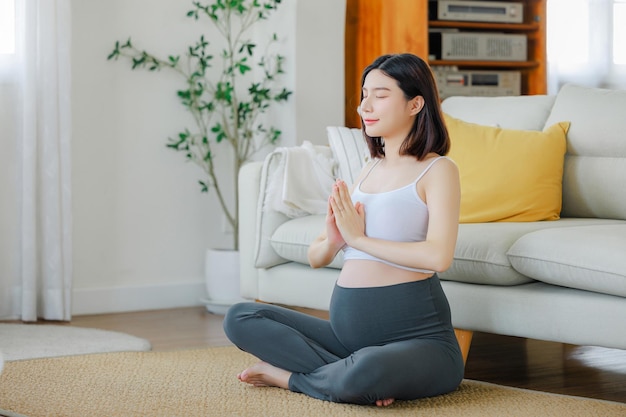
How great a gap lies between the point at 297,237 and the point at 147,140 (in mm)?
1325

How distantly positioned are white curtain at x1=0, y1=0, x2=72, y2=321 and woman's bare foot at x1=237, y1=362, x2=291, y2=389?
1627mm

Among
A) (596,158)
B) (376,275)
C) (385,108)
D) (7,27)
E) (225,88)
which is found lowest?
(376,275)

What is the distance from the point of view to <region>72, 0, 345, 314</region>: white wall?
4.01 m

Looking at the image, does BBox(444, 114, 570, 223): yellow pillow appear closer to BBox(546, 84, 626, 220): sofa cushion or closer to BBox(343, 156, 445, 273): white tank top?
BBox(546, 84, 626, 220): sofa cushion

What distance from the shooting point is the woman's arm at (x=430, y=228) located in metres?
2.13

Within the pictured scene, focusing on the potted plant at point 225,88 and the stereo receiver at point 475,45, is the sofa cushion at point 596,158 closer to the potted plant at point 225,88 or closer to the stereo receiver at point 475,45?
the potted plant at point 225,88

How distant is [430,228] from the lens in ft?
7.08

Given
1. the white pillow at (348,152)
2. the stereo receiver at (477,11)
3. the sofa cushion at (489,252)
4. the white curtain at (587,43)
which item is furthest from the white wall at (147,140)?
the sofa cushion at (489,252)

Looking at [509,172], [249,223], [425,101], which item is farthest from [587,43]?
[425,101]

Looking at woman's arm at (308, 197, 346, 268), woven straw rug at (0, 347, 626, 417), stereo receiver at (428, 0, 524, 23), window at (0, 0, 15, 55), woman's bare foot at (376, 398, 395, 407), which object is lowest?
woven straw rug at (0, 347, 626, 417)

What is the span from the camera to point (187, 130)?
4.15 metres

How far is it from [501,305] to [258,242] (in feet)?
3.17

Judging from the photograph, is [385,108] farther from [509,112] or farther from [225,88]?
[225,88]

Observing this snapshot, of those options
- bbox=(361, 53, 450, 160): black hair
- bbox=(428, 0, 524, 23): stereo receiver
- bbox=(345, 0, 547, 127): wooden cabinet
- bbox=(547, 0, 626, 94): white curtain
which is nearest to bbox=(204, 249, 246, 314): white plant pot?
bbox=(345, 0, 547, 127): wooden cabinet
